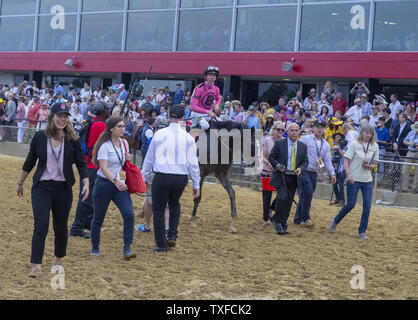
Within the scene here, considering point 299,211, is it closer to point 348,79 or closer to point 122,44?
point 348,79

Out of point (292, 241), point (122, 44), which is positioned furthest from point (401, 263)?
point (122, 44)

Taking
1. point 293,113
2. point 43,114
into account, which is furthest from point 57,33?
point 293,113

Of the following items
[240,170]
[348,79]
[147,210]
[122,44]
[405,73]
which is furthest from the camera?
[122,44]

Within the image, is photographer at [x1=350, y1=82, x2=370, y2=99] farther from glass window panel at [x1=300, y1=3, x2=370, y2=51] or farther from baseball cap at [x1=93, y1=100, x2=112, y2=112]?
baseball cap at [x1=93, y1=100, x2=112, y2=112]

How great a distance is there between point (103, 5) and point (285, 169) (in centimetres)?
1854

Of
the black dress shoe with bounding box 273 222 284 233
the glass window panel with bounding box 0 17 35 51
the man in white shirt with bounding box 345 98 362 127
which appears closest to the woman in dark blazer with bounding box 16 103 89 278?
the black dress shoe with bounding box 273 222 284 233

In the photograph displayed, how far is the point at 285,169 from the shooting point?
10.4m

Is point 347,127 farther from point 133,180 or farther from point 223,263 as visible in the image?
point 133,180

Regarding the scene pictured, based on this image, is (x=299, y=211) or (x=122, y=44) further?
(x=122, y=44)

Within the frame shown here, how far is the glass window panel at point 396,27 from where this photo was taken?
1886 centimetres

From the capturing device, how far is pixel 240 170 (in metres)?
16.9

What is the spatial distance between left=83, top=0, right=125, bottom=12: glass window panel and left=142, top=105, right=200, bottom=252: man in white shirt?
750 inches

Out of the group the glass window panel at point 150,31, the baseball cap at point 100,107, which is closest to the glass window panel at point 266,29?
the glass window panel at point 150,31
